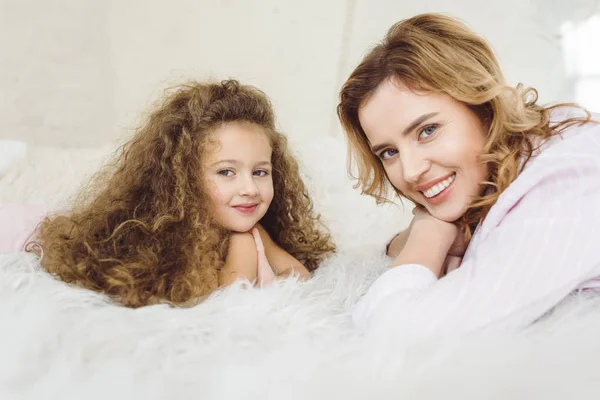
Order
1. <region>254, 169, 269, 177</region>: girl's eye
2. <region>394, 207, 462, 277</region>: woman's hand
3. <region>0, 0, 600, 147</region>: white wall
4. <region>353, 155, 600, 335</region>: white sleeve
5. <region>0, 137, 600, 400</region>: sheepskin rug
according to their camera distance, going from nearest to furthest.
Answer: <region>0, 137, 600, 400</region>: sheepskin rug → <region>353, 155, 600, 335</region>: white sleeve → <region>394, 207, 462, 277</region>: woman's hand → <region>254, 169, 269, 177</region>: girl's eye → <region>0, 0, 600, 147</region>: white wall

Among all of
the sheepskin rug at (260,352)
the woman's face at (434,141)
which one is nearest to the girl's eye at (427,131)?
the woman's face at (434,141)

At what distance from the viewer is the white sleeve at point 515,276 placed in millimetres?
762

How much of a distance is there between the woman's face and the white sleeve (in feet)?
0.49

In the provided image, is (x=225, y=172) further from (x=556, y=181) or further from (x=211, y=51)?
(x=211, y=51)

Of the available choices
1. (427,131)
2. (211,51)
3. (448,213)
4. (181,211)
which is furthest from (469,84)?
(211,51)

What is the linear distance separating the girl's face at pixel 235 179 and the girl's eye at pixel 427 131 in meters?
0.34

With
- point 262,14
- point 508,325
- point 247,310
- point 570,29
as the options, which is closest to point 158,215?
point 247,310

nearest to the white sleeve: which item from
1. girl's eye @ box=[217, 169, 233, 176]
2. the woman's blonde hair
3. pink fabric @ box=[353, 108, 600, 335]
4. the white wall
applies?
pink fabric @ box=[353, 108, 600, 335]

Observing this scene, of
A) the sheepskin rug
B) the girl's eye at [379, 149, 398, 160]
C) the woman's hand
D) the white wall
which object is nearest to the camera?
the sheepskin rug

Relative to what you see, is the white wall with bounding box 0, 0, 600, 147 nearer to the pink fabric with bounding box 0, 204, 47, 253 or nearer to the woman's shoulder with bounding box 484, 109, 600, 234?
the pink fabric with bounding box 0, 204, 47, 253

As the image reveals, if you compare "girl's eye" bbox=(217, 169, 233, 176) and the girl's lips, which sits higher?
"girl's eye" bbox=(217, 169, 233, 176)

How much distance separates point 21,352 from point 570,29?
223 cm

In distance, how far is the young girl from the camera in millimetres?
983

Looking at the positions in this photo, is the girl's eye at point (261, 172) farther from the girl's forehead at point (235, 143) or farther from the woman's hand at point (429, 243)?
the woman's hand at point (429, 243)
